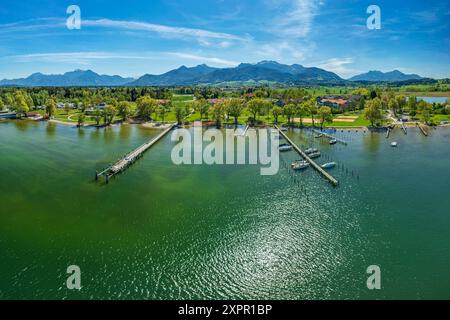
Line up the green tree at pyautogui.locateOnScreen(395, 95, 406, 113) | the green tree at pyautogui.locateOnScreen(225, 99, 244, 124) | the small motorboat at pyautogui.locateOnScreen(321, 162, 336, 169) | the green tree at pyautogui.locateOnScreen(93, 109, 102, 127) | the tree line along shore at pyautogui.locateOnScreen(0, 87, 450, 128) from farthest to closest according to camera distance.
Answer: the green tree at pyautogui.locateOnScreen(395, 95, 406, 113)
the green tree at pyautogui.locateOnScreen(225, 99, 244, 124)
the green tree at pyautogui.locateOnScreen(93, 109, 102, 127)
the tree line along shore at pyautogui.locateOnScreen(0, 87, 450, 128)
the small motorboat at pyautogui.locateOnScreen(321, 162, 336, 169)

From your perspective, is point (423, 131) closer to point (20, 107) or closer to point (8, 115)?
point (20, 107)

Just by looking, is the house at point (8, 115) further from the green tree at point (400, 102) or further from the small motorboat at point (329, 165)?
the green tree at point (400, 102)

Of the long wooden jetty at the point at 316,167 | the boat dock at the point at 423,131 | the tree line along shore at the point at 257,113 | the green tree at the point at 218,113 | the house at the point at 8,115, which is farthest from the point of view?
the house at the point at 8,115

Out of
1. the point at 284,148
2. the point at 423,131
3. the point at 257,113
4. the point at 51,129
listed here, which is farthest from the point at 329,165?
the point at 51,129

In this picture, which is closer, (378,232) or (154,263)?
(154,263)

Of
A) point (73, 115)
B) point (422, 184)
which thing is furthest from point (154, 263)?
point (73, 115)

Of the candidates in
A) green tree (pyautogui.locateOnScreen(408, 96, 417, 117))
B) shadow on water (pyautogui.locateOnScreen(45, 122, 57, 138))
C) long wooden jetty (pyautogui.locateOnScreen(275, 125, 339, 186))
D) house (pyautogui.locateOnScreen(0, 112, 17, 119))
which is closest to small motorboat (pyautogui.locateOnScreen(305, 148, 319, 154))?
long wooden jetty (pyautogui.locateOnScreen(275, 125, 339, 186))

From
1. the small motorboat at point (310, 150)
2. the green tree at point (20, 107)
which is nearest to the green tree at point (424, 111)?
the small motorboat at point (310, 150)

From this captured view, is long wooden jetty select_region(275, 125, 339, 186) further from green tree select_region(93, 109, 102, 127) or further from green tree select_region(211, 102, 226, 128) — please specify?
green tree select_region(93, 109, 102, 127)
